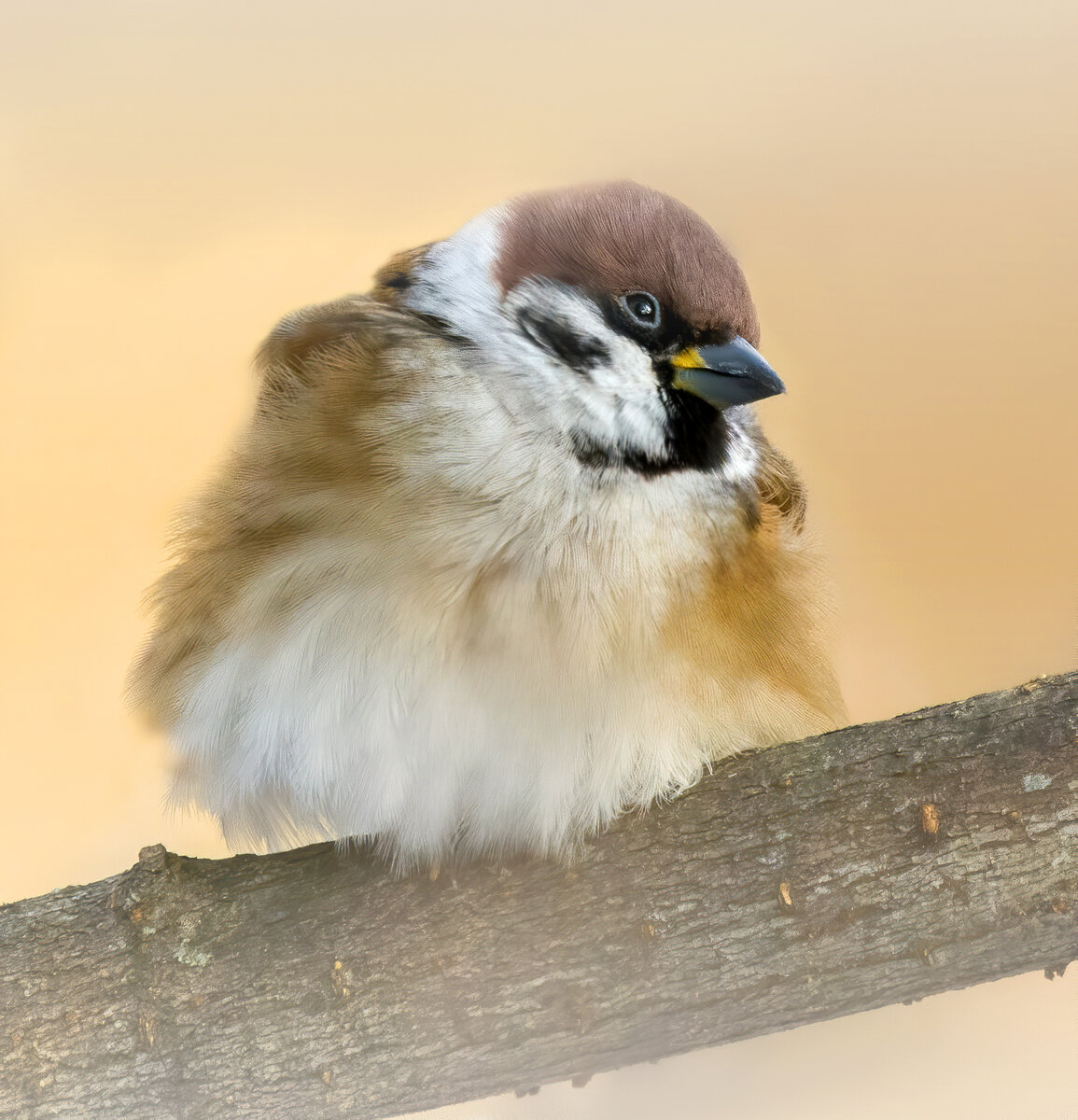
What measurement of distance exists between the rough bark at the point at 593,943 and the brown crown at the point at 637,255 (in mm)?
440

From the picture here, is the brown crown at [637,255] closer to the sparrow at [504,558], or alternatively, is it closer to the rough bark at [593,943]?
the sparrow at [504,558]

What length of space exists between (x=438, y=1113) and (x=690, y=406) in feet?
2.33

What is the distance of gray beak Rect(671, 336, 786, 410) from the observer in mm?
1091

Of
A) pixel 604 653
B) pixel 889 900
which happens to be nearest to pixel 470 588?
pixel 604 653

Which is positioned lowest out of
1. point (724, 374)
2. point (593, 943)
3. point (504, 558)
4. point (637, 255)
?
point (593, 943)

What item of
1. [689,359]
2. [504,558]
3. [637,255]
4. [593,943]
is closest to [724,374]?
[689,359]

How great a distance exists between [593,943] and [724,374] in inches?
21.6

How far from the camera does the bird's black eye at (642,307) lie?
1.11 meters

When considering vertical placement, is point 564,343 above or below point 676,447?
above

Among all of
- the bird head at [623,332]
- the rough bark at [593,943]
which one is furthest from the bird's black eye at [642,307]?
the rough bark at [593,943]

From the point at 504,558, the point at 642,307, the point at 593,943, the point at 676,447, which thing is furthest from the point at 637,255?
the point at 593,943

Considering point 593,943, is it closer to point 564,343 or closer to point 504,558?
point 504,558

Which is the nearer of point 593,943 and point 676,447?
point 593,943

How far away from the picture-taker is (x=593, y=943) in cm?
97
